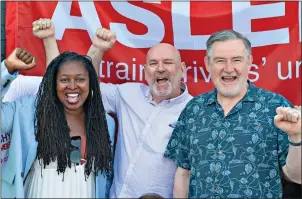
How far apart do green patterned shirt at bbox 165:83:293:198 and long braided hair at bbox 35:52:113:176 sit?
0.69m

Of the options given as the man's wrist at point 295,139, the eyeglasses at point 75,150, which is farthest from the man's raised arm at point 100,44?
the man's wrist at point 295,139

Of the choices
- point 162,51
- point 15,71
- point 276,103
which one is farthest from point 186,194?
point 15,71

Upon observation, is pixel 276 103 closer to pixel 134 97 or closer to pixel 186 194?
pixel 186 194

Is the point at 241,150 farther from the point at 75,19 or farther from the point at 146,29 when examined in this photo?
the point at 75,19

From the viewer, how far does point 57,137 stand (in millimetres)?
3471

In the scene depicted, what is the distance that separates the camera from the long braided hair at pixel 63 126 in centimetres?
345

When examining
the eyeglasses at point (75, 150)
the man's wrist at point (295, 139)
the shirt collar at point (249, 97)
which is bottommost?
the eyeglasses at point (75, 150)

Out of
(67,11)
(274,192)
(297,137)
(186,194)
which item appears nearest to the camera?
(297,137)

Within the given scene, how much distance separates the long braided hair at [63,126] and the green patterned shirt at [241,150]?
69 cm

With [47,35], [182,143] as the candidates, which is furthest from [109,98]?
[182,143]

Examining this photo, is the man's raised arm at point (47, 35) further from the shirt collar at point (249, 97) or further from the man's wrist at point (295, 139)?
the man's wrist at point (295, 139)

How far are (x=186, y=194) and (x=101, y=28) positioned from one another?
1.34 m

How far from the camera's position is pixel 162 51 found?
3793mm

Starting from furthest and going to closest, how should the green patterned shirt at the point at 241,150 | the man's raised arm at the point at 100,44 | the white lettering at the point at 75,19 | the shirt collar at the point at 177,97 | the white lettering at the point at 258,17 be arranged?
the white lettering at the point at 75,19
the white lettering at the point at 258,17
the man's raised arm at the point at 100,44
the shirt collar at the point at 177,97
the green patterned shirt at the point at 241,150
